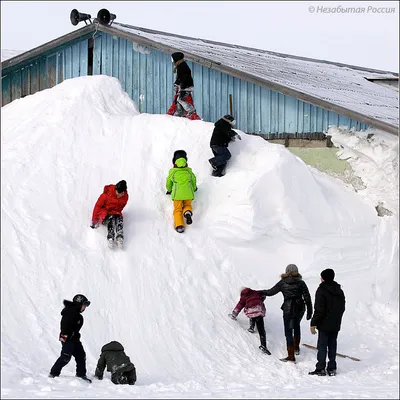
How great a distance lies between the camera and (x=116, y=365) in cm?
1002

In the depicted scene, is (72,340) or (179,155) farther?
(179,155)

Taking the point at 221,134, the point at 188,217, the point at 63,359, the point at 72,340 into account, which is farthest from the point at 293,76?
→ the point at 63,359

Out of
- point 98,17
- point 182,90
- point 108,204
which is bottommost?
point 108,204

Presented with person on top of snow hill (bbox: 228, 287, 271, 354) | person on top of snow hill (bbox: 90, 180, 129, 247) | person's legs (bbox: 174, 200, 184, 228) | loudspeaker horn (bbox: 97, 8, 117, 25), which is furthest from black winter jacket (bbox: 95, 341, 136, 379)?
loudspeaker horn (bbox: 97, 8, 117, 25)

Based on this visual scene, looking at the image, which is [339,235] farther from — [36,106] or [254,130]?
[36,106]

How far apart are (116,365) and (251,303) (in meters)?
2.82

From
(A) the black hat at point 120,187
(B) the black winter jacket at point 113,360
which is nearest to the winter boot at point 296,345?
(B) the black winter jacket at point 113,360

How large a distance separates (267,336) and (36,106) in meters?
6.61

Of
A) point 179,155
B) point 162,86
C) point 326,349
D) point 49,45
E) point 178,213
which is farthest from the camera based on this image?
point 49,45

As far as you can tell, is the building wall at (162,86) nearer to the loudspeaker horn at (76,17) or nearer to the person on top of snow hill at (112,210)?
the loudspeaker horn at (76,17)

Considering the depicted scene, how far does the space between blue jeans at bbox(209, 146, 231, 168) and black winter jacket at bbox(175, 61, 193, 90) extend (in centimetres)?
214

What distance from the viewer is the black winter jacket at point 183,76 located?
16344 mm

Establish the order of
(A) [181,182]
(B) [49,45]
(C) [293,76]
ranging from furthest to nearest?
(C) [293,76] → (B) [49,45] → (A) [181,182]

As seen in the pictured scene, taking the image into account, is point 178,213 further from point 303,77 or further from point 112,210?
point 303,77
